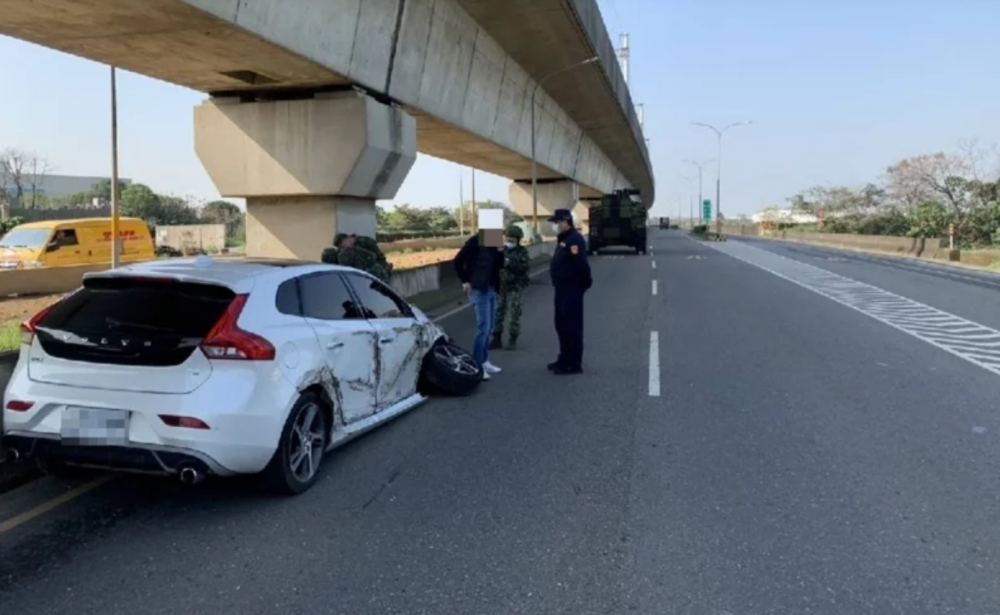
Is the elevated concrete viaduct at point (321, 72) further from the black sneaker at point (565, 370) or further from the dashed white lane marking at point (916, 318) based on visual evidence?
the dashed white lane marking at point (916, 318)

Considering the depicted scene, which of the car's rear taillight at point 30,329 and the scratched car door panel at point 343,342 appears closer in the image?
the car's rear taillight at point 30,329

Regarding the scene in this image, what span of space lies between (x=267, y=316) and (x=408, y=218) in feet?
296

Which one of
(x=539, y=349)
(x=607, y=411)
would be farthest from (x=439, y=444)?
(x=539, y=349)

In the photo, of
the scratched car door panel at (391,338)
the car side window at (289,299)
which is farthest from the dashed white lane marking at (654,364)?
the car side window at (289,299)

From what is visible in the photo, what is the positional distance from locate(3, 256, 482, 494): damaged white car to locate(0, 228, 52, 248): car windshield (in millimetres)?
19449

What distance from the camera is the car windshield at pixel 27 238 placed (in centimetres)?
2209

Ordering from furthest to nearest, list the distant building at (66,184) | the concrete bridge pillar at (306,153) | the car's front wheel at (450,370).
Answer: the distant building at (66,184)
the concrete bridge pillar at (306,153)
the car's front wheel at (450,370)

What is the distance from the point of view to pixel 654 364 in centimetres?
979

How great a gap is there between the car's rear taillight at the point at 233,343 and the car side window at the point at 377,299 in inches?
64.2

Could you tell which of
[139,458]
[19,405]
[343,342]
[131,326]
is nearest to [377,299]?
[343,342]

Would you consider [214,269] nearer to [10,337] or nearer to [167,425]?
[167,425]

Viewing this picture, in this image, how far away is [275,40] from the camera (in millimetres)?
9172

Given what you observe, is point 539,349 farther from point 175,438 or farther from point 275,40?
point 175,438

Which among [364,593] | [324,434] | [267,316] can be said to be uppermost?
[267,316]
